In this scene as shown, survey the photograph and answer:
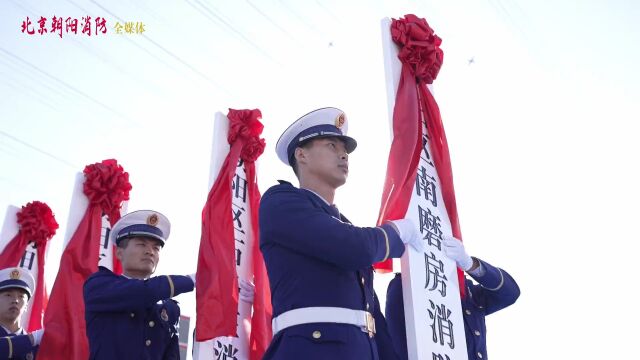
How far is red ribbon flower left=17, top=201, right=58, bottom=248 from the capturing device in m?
7.75

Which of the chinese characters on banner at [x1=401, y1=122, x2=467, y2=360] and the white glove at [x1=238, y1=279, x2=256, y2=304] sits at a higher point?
the white glove at [x1=238, y1=279, x2=256, y2=304]

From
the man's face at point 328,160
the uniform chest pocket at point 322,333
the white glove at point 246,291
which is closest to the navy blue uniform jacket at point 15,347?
the white glove at point 246,291

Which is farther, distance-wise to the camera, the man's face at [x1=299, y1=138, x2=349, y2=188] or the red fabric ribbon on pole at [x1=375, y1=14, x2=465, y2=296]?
the red fabric ribbon on pole at [x1=375, y1=14, x2=465, y2=296]

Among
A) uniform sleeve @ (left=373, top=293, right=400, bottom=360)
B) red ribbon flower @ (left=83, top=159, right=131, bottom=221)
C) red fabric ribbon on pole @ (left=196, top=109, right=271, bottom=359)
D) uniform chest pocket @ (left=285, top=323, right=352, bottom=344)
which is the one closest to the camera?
uniform chest pocket @ (left=285, top=323, right=352, bottom=344)

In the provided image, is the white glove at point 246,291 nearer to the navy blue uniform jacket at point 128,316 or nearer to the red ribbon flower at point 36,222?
the navy blue uniform jacket at point 128,316

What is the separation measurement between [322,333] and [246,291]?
2.98 m

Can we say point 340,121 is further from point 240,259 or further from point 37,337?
point 37,337

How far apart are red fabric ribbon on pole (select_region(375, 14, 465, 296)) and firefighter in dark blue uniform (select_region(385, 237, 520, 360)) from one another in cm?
17

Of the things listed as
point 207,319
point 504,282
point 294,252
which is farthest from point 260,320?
point 294,252

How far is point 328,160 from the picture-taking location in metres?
3.29

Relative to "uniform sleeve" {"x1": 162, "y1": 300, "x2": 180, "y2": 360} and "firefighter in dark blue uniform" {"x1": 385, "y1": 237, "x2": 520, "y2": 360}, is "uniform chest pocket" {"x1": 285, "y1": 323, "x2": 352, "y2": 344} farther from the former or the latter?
"uniform sleeve" {"x1": 162, "y1": 300, "x2": 180, "y2": 360}

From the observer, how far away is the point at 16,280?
6672 millimetres

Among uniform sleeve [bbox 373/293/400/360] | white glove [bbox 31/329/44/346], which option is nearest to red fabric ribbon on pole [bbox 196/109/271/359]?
white glove [bbox 31/329/44/346]

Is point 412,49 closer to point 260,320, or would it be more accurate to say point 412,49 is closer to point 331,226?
point 331,226
